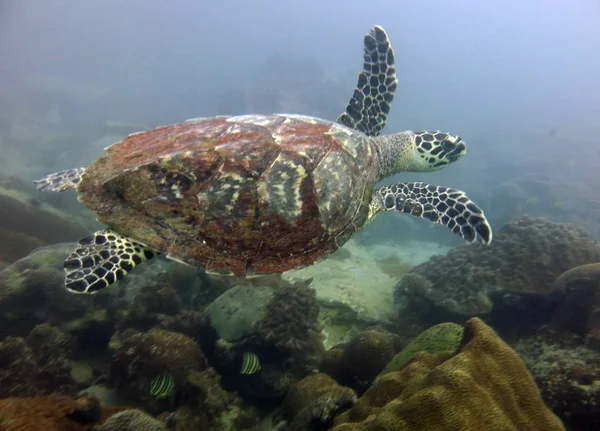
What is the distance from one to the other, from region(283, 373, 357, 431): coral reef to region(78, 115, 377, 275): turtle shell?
131 cm

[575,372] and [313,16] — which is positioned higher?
[313,16]

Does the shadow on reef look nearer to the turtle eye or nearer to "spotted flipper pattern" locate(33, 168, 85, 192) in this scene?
"spotted flipper pattern" locate(33, 168, 85, 192)

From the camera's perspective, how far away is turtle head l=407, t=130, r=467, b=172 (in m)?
4.91

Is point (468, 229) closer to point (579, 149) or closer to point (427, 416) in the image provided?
point (427, 416)

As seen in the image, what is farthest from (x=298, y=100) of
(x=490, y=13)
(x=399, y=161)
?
(x=490, y=13)

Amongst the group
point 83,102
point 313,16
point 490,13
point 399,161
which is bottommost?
point 83,102

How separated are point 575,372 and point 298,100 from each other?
103 ft

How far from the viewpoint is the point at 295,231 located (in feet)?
10.7

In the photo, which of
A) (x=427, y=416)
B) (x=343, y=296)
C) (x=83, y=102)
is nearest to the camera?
(x=427, y=416)

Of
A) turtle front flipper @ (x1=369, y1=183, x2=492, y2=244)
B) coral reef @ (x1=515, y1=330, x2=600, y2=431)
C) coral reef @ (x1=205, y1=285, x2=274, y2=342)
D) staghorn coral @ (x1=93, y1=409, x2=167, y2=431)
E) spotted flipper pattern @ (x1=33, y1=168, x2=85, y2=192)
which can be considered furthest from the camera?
coral reef @ (x1=205, y1=285, x2=274, y2=342)

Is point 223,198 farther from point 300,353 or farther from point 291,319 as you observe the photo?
point 300,353

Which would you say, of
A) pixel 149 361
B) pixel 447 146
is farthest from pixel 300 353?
pixel 447 146

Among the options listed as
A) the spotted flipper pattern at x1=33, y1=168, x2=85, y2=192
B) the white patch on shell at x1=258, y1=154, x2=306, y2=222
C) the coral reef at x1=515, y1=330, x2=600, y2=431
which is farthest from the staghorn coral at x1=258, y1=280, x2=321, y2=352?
the spotted flipper pattern at x1=33, y1=168, x2=85, y2=192

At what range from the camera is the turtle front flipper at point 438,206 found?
12.8 ft
